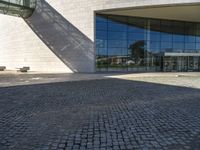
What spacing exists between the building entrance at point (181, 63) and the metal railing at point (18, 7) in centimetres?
2075

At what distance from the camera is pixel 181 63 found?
116 ft

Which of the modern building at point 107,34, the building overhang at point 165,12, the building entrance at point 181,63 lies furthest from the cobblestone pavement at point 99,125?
the building entrance at point 181,63

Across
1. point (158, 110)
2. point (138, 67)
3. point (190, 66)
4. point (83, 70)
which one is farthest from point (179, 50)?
point (158, 110)

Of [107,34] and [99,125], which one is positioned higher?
[107,34]

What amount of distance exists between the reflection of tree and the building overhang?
12.7ft

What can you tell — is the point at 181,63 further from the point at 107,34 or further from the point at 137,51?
the point at 107,34

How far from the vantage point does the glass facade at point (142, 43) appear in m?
30.8

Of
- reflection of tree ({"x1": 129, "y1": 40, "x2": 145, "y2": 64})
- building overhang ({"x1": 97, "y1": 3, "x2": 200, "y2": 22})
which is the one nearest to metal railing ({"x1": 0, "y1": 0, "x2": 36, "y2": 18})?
building overhang ({"x1": 97, "y1": 3, "x2": 200, "y2": 22})

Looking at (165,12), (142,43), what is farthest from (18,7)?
(165,12)

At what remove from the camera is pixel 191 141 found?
502cm

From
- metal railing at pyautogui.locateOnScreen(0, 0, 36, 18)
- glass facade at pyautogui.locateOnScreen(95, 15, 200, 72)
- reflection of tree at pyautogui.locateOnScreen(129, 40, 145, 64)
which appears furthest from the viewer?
reflection of tree at pyautogui.locateOnScreen(129, 40, 145, 64)

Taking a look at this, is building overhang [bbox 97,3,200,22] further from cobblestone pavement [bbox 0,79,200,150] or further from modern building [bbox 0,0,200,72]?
cobblestone pavement [bbox 0,79,200,150]

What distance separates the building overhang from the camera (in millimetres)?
28269

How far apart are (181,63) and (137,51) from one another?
25.9ft
